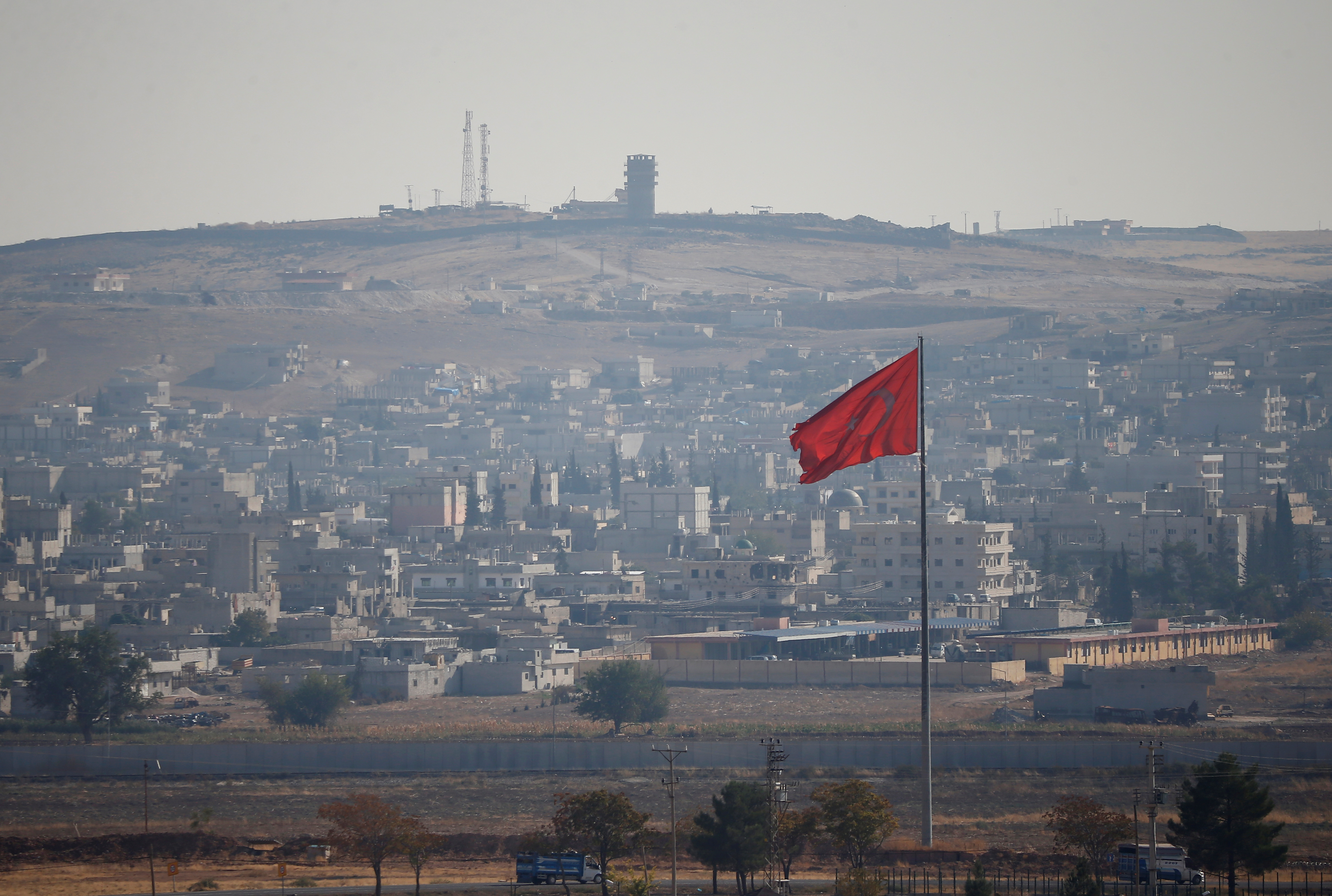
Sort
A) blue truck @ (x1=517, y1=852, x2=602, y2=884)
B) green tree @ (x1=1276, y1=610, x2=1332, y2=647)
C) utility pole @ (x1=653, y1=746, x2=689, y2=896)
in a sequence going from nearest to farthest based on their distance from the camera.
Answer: utility pole @ (x1=653, y1=746, x2=689, y2=896)
blue truck @ (x1=517, y1=852, x2=602, y2=884)
green tree @ (x1=1276, y1=610, x2=1332, y2=647)

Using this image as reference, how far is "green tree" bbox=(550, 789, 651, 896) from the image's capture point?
1598 inches

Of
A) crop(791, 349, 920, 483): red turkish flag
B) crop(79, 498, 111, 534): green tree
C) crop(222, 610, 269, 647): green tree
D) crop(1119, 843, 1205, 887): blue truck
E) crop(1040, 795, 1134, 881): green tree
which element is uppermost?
crop(791, 349, 920, 483): red turkish flag

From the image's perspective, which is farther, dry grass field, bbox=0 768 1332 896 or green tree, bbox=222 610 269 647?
green tree, bbox=222 610 269 647

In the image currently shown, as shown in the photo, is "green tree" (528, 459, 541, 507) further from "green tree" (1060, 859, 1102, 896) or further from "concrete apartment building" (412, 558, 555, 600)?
"green tree" (1060, 859, 1102, 896)

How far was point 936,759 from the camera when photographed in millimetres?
56625

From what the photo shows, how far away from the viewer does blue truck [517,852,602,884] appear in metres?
40.8

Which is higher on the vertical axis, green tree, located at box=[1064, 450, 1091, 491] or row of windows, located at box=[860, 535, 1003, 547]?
green tree, located at box=[1064, 450, 1091, 491]

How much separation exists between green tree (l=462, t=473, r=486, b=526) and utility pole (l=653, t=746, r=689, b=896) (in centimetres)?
7565

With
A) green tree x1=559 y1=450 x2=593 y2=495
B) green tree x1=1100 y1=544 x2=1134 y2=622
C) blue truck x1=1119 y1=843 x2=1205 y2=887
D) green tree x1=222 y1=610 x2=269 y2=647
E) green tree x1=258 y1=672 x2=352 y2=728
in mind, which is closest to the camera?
blue truck x1=1119 y1=843 x2=1205 y2=887

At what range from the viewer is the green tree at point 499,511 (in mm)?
127438

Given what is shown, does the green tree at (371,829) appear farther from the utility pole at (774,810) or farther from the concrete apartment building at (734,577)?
the concrete apartment building at (734,577)

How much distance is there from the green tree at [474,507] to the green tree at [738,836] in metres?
93.7

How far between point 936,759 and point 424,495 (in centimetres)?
8193

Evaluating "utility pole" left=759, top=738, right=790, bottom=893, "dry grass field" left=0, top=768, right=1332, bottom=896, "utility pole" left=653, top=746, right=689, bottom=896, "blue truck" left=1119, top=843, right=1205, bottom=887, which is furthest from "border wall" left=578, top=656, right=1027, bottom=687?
"blue truck" left=1119, top=843, right=1205, bottom=887
